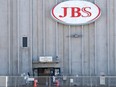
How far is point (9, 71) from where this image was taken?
1737 inches

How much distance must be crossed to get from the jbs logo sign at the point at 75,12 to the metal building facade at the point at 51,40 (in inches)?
25.7

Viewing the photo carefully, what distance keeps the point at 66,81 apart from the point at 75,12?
9009mm

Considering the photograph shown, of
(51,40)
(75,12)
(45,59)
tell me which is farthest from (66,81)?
(75,12)

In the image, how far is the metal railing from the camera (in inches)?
1527

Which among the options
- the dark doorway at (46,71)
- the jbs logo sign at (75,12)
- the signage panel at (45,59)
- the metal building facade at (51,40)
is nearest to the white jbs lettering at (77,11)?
the jbs logo sign at (75,12)

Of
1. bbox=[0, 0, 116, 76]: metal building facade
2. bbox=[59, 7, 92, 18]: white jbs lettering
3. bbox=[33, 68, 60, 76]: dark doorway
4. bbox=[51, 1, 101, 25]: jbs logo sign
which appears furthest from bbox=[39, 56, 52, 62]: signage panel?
bbox=[59, 7, 92, 18]: white jbs lettering

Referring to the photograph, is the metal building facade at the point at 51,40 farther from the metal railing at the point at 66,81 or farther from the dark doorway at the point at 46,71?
the metal railing at the point at 66,81

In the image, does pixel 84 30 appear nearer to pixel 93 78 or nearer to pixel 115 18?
pixel 115 18

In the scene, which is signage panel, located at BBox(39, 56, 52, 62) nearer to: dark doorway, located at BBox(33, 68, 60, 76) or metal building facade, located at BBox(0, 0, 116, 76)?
metal building facade, located at BBox(0, 0, 116, 76)

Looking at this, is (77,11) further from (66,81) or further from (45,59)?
(66,81)

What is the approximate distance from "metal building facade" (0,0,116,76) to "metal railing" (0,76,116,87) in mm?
2568

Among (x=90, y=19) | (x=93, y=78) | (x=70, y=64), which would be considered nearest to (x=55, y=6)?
(x=90, y=19)

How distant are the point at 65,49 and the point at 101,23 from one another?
5.32 m

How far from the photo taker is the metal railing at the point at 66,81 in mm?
38781
